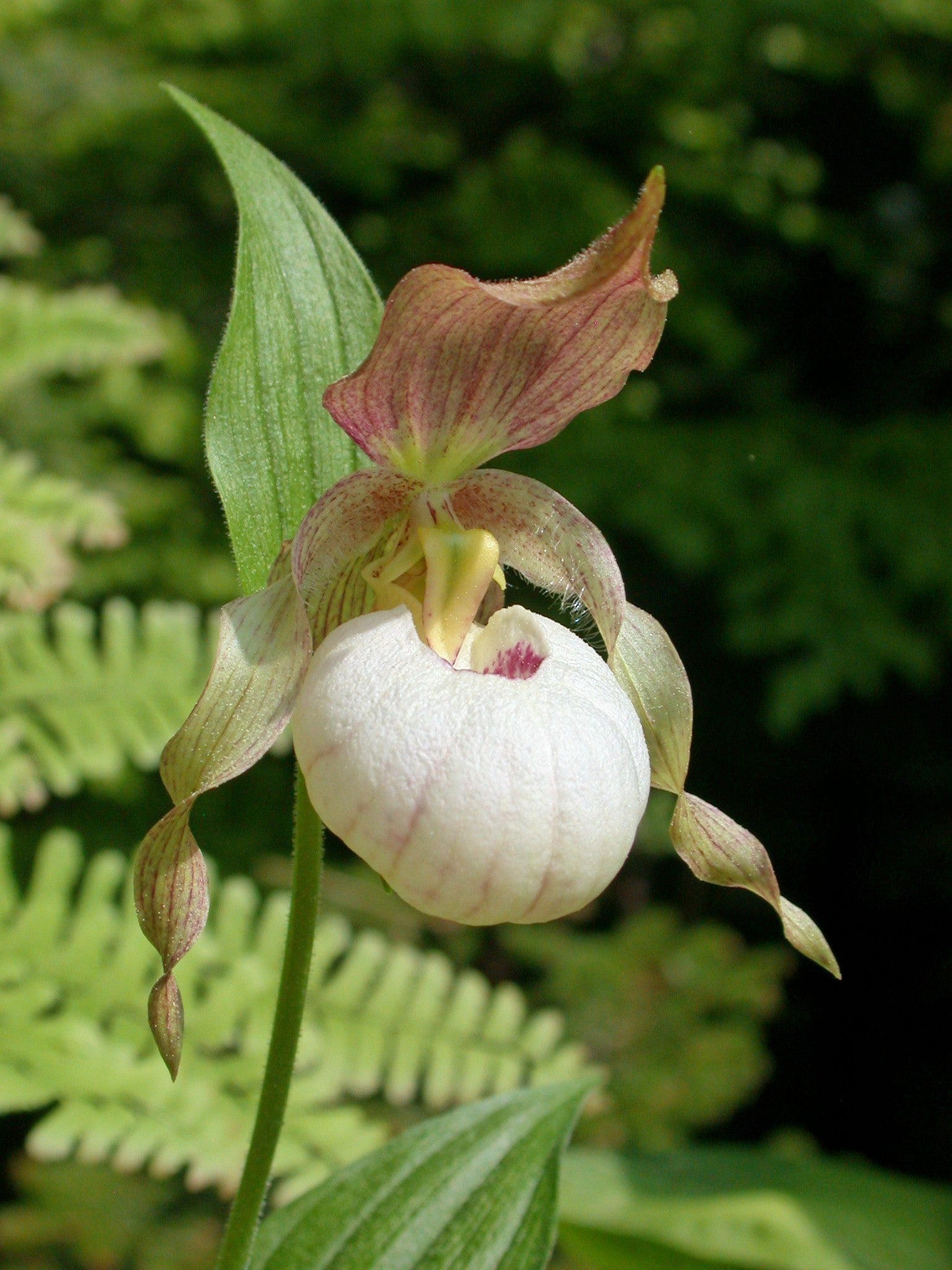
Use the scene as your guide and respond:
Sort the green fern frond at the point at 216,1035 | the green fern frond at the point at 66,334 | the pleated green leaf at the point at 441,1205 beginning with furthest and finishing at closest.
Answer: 1. the green fern frond at the point at 66,334
2. the green fern frond at the point at 216,1035
3. the pleated green leaf at the point at 441,1205

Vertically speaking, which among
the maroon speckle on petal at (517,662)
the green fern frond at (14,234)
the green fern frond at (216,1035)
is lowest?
the green fern frond at (216,1035)

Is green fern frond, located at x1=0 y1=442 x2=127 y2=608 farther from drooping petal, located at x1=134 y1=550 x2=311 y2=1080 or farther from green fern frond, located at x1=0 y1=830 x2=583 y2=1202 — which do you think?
drooping petal, located at x1=134 y1=550 x2=311 y2=1080

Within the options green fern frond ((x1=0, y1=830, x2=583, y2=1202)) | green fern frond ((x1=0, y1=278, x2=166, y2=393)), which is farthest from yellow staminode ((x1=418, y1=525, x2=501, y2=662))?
green fern frond ((x1=0, y1=278, x2=166, y2=393))

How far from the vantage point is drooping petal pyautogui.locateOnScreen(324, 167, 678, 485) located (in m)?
0.58

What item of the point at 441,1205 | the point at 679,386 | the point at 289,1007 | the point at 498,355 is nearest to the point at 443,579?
the point at 498,355

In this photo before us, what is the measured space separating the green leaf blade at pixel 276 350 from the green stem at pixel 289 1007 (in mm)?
156

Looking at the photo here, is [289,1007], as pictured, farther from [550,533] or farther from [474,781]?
[550,533]

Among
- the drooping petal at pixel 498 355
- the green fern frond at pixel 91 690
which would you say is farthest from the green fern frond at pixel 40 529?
the drooping petal at pixel 498 355

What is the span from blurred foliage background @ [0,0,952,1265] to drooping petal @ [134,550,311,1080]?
4.87 ft

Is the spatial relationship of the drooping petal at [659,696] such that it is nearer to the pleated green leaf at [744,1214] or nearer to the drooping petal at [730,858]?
the drooping petal at [730,858]

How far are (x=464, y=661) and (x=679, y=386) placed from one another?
1894mm

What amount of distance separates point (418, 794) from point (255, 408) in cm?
29

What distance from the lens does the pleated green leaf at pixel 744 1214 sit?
1.61m

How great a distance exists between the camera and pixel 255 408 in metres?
0.74
